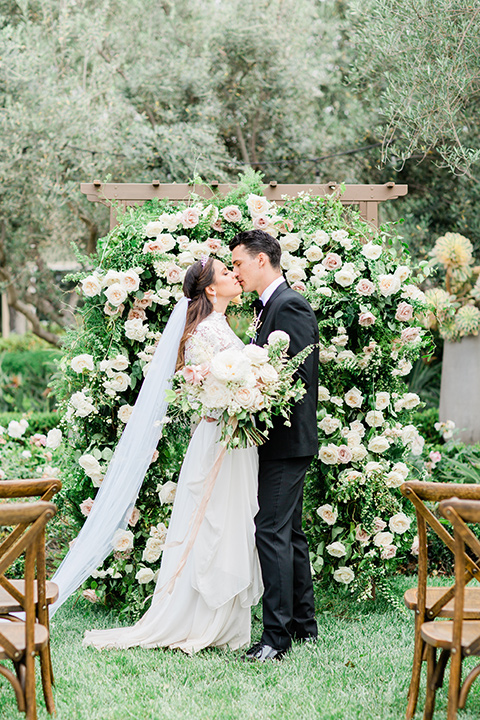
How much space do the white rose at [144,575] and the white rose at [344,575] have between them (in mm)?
1142

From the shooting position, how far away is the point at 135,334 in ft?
14.7

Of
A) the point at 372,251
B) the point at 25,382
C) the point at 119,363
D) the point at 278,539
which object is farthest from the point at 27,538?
the point at 25,382

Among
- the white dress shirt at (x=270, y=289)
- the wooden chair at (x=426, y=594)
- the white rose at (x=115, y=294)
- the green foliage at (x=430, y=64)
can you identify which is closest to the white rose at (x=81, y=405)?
the white rose at (x=115, y=294)

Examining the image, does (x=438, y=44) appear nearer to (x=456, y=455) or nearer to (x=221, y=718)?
(x=456, y=455)

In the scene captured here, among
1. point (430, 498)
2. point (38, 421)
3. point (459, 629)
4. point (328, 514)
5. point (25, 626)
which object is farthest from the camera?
point (38, 421)

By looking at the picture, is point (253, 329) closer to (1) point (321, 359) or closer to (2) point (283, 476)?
(2) point (283, 476)

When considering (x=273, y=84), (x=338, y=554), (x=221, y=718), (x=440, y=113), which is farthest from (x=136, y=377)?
(x=273, y=84)

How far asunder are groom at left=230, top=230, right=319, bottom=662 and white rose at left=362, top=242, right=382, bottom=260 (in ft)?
2.32

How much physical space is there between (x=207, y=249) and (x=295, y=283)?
0.58 metres

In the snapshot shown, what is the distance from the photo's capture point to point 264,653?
12.4 feet

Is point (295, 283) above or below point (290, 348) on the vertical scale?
above

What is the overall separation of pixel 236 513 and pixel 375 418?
116 cm

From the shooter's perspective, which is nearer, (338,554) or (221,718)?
(221,718)

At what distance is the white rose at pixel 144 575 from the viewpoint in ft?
14.6
